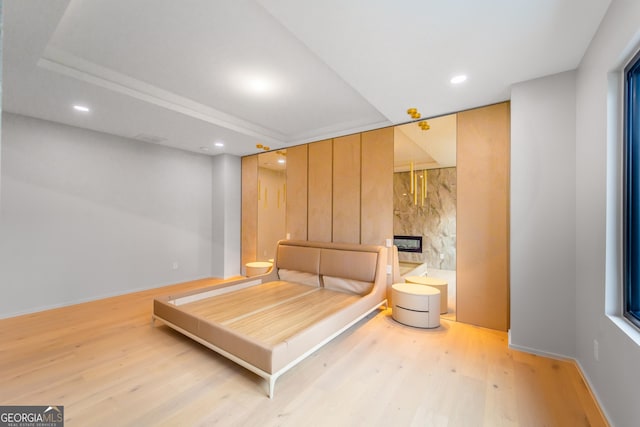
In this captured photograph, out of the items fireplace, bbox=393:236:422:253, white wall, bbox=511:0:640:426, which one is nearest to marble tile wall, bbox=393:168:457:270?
fireplace, bbox=393:236:422:253

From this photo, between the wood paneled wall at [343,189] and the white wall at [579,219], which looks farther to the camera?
the wood paneled wall at [343,189]

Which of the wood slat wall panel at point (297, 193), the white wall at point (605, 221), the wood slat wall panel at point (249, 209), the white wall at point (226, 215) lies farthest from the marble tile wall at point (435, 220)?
the white wall at point (605, 221)

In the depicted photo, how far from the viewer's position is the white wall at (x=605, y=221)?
181 cm

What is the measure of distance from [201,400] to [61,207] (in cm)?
381

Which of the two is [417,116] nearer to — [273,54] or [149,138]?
[273,54]

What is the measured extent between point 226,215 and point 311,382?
428 centimetres

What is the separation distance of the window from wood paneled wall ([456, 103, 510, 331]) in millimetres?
1322

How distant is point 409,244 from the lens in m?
6.63

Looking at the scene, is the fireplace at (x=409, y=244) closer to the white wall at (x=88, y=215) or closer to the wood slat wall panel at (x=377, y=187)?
the wood slat wall panel at (x=377, y=187)

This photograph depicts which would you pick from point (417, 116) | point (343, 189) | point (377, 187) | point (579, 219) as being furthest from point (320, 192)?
point (579, 219)

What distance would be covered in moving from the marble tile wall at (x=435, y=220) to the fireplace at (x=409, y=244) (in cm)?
7

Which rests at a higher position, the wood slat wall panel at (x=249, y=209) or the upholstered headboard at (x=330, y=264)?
the wood slat wall panel at (x=249, y=209)

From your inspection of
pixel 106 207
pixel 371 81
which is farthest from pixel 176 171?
pixel 371 81

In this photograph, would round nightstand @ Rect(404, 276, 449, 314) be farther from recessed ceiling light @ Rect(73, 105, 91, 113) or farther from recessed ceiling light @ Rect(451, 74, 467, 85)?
recessed ceiling light @ Rect(73, 105, 91, 113)
